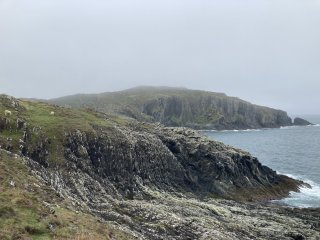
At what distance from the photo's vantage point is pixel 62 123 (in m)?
75.8

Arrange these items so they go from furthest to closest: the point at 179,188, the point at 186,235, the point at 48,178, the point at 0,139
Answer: the point at 179,188 → the point at 0,139 → the point at 48,178 → the point at 186,235

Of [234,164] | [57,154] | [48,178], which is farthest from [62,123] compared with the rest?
[234,164]

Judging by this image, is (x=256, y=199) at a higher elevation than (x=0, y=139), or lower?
lower

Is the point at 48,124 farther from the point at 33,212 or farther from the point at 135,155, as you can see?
the point at 33,212

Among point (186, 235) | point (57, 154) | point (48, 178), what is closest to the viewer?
point (186, 235)

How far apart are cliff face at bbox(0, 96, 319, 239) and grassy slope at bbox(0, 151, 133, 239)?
15.2 ft

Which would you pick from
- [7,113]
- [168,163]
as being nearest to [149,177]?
[168,163]

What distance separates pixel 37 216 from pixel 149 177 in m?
45.0

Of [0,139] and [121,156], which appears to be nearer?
[0,139]

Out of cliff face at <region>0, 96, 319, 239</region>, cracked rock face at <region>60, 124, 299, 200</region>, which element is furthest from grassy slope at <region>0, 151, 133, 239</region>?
cracked rock face at <region>60, 124, 299, 200</region>

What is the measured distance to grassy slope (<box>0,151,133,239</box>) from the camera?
3126 cm

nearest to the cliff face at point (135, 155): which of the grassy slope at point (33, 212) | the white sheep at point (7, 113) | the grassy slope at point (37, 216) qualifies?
the white sheep at point (7, 113)

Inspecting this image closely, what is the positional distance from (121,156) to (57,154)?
45.0ft

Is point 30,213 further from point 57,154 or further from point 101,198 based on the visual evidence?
point 57,154
